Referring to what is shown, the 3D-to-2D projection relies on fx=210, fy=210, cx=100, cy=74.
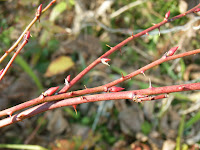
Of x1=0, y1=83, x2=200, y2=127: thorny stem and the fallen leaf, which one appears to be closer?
x1=0, y1=83, x2=200, y2=127: thorny stem

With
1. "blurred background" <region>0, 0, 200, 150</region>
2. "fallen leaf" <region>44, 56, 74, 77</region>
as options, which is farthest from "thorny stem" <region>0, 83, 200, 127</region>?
"fallen leaf" <region>44, 56, 74, 77</region>

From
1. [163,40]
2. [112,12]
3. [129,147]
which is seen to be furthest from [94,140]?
[112,12]

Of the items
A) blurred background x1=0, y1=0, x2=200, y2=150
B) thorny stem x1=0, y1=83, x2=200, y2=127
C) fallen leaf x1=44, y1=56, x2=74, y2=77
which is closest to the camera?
thorny stem x1=0, y1=83, x2=200, y2=127

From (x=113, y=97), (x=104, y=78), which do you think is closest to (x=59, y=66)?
(x=104, y=78)

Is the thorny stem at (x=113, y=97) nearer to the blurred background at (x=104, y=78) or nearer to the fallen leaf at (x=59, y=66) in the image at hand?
the blurred background at (x=104, y=78)

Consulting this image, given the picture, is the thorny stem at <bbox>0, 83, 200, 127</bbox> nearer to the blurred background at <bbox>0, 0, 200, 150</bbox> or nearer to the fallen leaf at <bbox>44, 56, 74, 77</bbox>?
the blurred background at <bbox>0, 0, 200, 150</bbox>

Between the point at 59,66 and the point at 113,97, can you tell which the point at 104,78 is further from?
the point at 113,97

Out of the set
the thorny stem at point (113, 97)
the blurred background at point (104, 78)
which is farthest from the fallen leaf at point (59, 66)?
the thorny stem at point (113, 97)
